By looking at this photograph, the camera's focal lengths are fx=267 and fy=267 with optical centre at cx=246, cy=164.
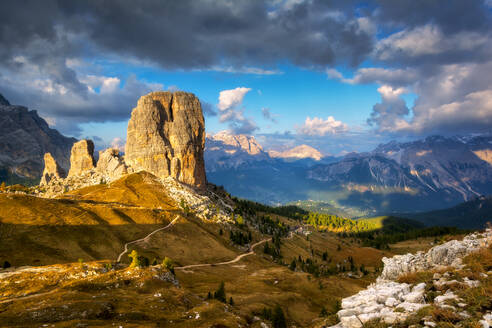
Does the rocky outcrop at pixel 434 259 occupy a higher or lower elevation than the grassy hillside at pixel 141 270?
higher

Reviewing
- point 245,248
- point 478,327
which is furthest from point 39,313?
point 245,248

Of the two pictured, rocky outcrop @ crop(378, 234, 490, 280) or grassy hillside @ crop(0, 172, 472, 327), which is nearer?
rocky outcrop @ crop(378, 234, 490, 280)

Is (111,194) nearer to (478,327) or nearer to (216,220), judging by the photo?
(216,220)

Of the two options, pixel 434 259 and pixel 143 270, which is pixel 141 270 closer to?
pixel 143 270

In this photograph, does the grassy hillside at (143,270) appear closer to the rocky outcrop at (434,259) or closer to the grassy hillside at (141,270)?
the grassy hillside at (141,270)

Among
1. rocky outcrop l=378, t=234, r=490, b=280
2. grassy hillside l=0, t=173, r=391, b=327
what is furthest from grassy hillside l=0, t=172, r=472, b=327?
rocky outcrop l=378, t=234, r=490, b=280

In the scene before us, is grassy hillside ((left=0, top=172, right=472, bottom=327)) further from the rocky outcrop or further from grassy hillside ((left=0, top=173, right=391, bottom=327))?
the rocky outcrop

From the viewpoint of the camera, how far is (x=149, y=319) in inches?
1601

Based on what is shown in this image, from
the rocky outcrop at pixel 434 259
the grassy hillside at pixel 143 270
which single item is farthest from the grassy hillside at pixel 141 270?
the rocky outcrop at pixel 434 259

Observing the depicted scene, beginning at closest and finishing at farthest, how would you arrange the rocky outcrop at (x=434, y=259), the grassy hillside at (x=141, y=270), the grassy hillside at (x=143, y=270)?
the rocky outcrop at (x=434, y=259) < the grassy hillside at (x=143, y=270) < the grassy hillside at (x=141, y=270)

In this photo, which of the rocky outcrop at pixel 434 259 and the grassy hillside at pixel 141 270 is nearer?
the rocky outcrop at pixel 434 259

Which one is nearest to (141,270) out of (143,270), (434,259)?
(143,270)

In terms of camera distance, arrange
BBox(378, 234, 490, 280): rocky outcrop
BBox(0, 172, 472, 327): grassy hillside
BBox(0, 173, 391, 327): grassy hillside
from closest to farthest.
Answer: BBox(378, 234, 490, 280): rocky outcrop → BBox(0, 172, 472, 327): grassy hillside → BBox(0, 173, 391, 327): grassy hillside

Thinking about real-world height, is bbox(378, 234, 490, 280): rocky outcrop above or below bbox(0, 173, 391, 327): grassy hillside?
above
